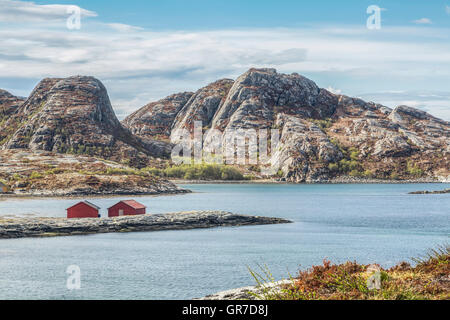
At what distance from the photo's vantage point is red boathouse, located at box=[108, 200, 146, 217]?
8175cm

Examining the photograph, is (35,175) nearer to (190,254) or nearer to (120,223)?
(120,223)

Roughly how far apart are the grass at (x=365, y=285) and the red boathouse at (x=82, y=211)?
6281 cm

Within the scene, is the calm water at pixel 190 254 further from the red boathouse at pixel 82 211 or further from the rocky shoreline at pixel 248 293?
the rocky shoreline at pixel 248 293

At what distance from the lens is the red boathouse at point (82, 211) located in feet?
256

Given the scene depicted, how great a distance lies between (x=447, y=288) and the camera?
16.7 m

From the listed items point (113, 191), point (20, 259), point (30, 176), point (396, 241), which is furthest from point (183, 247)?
point (30, 176)

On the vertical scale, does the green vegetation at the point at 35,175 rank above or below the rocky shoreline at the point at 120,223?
above

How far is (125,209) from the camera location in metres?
82.8

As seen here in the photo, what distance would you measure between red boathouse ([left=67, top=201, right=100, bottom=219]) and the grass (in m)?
62.8

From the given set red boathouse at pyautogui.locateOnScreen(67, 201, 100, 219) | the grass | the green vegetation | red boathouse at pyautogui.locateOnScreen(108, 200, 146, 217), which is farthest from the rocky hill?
the grass

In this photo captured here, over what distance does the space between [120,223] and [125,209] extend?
25.3ft

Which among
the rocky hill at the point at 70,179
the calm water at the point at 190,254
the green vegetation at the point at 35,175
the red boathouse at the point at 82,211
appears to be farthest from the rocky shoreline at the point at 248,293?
the green vegetation at the point at 35,175

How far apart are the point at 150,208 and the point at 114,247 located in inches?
2253
